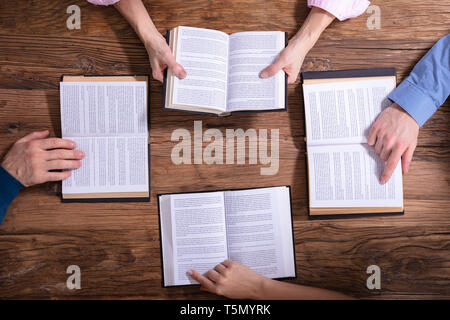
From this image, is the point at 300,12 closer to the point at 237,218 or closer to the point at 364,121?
the point at 364,121

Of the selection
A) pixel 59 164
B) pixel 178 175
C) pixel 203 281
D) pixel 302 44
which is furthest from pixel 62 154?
pixel 302 44

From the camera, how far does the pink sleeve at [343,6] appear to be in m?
1.14

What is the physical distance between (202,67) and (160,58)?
0.14m

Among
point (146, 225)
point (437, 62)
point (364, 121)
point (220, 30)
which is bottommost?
point (146, 225)

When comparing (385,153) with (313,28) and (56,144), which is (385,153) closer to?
(313,28)

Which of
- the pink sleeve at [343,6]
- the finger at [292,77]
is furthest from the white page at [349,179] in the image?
the pink sleeve at [343,6]

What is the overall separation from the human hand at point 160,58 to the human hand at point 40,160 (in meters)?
0.37

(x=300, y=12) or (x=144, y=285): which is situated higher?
(x=300, y=12)

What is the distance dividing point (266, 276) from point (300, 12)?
906mm

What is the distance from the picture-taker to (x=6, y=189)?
3.77 feet

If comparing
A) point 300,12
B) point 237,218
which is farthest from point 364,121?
A: point 237,218

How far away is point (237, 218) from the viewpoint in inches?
45.9

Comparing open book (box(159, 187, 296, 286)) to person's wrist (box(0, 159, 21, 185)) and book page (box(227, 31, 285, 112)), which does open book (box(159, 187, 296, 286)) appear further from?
Answer: person's wrist (box(0, 159, 21, 185))

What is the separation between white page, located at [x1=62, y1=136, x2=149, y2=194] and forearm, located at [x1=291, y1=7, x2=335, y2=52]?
0.61 m
